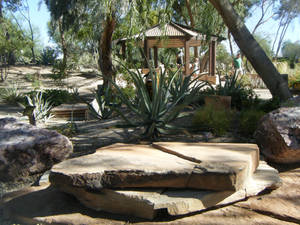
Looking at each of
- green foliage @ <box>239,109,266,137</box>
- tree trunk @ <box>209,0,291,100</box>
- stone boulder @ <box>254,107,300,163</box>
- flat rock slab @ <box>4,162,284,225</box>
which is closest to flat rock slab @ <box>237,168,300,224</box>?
flat rock slab @ <box>4,162,284,225</box>

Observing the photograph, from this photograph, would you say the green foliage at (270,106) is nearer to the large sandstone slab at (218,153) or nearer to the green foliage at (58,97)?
the large sandstone slab at (218,153)

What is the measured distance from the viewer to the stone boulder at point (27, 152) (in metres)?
3.32

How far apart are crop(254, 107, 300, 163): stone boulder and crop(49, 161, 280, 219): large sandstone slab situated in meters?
1.04

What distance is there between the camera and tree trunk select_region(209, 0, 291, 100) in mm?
6195

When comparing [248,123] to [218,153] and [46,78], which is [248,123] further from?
[46,78]

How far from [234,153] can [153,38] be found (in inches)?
554

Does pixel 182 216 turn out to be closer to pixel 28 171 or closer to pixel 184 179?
pixel 184 179

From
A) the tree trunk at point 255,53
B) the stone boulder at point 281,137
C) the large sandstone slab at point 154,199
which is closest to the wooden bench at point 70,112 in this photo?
the tree trunk at point 255,53

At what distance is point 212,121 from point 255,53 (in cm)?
235

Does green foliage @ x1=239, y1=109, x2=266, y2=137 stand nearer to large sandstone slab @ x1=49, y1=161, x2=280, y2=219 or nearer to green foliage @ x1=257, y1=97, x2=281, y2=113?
green foliage @ x1=257, y1=97, x2=281, y2=113

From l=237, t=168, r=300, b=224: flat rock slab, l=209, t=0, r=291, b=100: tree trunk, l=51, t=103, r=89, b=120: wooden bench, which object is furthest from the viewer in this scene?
l=51, t=103, r=89, b=120: wooden bench

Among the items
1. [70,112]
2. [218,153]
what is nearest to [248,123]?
[218,153]

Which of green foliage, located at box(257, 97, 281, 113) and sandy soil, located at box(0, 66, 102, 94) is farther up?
sandy soil, located at box(0, 66, 102, 94)

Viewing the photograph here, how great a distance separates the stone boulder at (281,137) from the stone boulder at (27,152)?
2319 millimetres
